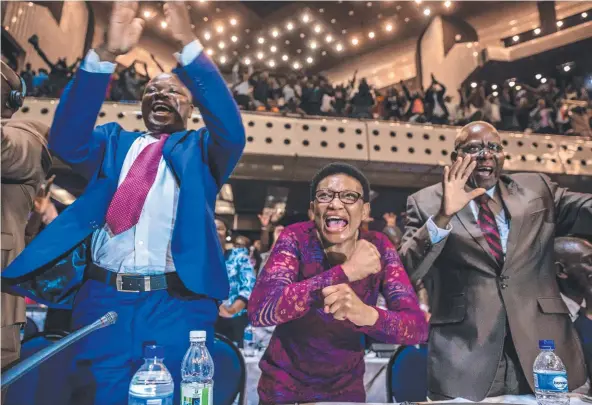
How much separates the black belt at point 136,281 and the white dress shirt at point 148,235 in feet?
0.07

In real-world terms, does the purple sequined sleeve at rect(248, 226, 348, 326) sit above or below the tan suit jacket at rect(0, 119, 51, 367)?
below

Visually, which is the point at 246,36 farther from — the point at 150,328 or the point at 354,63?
the point at 150,328

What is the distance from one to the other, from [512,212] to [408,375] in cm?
91

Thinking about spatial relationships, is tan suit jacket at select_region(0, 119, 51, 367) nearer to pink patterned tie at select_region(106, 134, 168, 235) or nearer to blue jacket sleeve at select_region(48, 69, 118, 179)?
blue jacket sleeve at select_region(48, 69, 118, 179)

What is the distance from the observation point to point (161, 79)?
167cm

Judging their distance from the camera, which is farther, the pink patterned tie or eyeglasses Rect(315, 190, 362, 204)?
eyeglasses Rect(315, 190, 362, 204)

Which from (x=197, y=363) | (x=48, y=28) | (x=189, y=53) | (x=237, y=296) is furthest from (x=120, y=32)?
(x=48, y=28)

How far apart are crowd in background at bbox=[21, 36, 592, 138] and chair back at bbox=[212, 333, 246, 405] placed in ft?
17.4

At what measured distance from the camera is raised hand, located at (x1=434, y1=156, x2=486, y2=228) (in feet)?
5.86

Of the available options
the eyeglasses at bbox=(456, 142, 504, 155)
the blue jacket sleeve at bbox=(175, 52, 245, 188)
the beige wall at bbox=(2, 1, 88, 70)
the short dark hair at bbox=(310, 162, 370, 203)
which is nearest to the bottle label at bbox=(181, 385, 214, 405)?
the blue jacket sleeve at bbox=(175, 52, 245, 188)

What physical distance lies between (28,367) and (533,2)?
40.9 ft

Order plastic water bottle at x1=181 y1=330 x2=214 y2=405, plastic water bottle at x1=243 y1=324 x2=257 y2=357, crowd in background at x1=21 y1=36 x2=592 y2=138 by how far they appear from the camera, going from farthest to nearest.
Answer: crowd in background at x1=21 y1=36 x2=592 y2=138 < plastic water bottle at x1=243 y1=324 x2=257 y2=357 < plastic water bottle at x1=181 y1=330 x2=214 y2=405

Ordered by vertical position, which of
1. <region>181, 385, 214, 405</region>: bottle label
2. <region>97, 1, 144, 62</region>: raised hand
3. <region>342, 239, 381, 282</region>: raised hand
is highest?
<region>97, 1, 144, 62</region>: raised hand

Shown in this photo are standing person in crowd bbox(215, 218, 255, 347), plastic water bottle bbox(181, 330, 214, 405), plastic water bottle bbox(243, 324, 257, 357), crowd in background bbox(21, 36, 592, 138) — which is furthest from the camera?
crowd in background bbox(21, 36, 592, 138)
